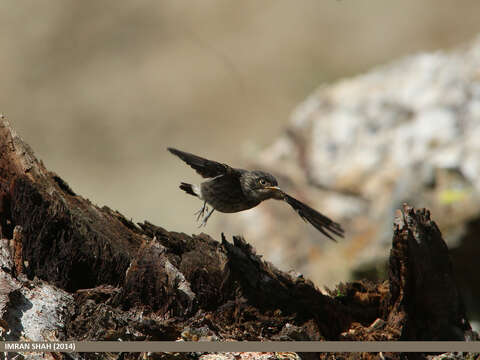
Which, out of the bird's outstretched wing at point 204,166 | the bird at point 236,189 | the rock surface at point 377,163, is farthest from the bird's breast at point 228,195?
the rock surface at point 377,163

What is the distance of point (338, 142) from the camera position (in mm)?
16344

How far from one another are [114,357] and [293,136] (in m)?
13.2

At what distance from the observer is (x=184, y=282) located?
5.52m

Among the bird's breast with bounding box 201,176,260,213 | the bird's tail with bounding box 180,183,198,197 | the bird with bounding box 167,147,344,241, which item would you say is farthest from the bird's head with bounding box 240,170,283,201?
the bird's tail with bounding box 180,183,198,197

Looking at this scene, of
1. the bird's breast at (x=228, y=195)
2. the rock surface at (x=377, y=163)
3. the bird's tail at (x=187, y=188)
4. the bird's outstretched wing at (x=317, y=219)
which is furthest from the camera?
the rock surface at (x=377, y=163)

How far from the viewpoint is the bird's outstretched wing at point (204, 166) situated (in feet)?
22.4

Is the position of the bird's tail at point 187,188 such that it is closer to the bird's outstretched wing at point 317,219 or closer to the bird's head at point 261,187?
the bird's head at point 261,187

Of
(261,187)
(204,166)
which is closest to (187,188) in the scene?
(204,166)

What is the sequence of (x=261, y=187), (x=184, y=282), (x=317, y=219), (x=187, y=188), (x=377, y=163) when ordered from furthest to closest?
(x=377, y=163) → (x=187, y=188) → (x=261, y=187) → (x=317, y=219) → (x=184, y=282)

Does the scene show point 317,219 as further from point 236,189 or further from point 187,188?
point 187,188

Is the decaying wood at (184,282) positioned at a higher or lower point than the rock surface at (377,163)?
lower

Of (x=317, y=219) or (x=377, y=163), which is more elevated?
(x=377, y=163)

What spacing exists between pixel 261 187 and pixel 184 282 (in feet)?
7.14

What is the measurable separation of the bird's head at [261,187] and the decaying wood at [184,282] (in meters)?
1.26
